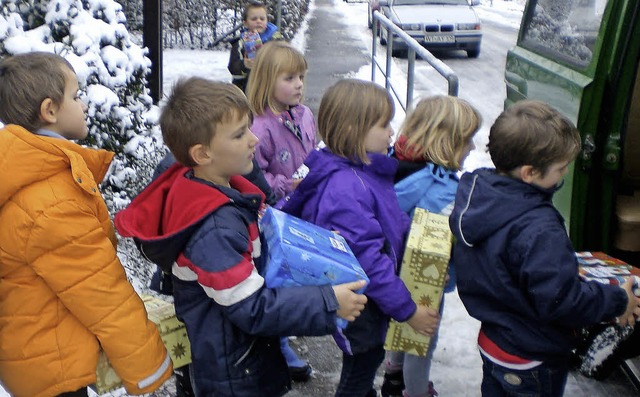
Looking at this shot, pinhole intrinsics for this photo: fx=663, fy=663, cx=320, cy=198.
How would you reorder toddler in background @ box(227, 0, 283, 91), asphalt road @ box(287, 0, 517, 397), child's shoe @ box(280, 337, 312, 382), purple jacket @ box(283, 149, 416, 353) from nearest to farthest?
purple jacket @ box(283, 149, 416, 353) → child's shoe @ box(280, 337, 312, 382) → asphalt road @ box(287, 0, 517, 397) → toddler in background @ box(227, 0, 283, 91)

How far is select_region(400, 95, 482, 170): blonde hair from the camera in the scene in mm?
2391

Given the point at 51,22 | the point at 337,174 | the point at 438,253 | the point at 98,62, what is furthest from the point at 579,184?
the point at 51,22

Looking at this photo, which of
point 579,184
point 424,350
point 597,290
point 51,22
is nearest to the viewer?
point 597,290

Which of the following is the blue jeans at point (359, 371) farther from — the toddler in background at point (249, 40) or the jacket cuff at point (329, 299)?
the toddler in background at point (249, 40)

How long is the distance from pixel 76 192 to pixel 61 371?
518mm

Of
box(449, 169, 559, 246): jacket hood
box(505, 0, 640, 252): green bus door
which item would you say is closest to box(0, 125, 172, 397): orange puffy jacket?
box(449, 169, 559, 246): jacket hood

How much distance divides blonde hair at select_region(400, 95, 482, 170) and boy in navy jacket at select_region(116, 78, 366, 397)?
714mm

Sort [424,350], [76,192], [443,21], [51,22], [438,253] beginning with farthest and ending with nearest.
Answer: [443,21]
[51,22]
[424,350]
[438,253]
[76,192]

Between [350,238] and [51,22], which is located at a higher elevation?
[51,22]

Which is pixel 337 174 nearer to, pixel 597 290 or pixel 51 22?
pixel 597 290

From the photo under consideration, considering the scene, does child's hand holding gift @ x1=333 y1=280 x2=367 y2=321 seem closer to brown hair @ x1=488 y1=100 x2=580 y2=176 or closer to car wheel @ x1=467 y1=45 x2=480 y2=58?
brown hair @ x1=488 y1=100 x2=580 y2=176

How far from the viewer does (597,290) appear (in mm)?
1987

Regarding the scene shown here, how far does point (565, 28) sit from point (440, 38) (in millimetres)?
9742

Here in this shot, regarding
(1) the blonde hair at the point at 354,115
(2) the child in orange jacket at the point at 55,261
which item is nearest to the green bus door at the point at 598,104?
(1) the blonde hair at the point at 354,115
